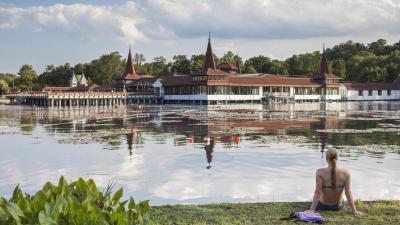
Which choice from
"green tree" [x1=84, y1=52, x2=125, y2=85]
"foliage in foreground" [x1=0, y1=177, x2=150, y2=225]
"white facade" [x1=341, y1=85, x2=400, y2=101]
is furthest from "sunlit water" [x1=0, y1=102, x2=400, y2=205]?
"green tree" [x1=84, y1=52, x2=125, y2=85]

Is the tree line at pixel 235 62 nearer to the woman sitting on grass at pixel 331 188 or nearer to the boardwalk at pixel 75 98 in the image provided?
the boardwalk at pixel 75 98

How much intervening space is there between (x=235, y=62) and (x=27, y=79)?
4361 centimetres

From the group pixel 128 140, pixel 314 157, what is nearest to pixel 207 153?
pixel 314 157

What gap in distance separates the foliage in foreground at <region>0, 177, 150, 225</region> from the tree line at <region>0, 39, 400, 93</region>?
9231 cm

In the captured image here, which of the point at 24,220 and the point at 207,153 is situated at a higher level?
the point at 24,220

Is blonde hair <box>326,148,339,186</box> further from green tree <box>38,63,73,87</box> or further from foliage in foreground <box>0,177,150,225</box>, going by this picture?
green tree <box>38,63,73,87</box>

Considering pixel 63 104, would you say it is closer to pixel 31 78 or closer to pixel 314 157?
pixel 31 78

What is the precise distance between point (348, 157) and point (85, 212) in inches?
568

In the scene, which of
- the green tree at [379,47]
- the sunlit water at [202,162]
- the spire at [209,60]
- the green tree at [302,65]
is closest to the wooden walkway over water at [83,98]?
the spire at [209,60]

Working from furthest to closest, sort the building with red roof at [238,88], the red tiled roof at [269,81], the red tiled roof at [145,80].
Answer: the red tiled roof at [145,80] → the red tiled roof at [269,81] → the building with red roof at [238,88]

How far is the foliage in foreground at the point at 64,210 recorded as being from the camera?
3.48 m

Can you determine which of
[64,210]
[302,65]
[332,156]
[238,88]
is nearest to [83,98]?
[238,88]

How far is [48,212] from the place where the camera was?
11.5 ft

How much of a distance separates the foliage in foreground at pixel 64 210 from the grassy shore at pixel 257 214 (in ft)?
10.5
